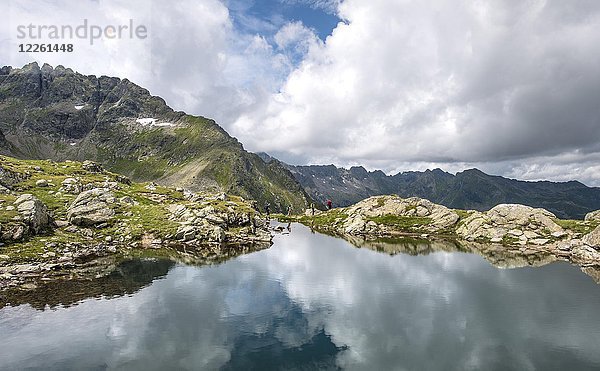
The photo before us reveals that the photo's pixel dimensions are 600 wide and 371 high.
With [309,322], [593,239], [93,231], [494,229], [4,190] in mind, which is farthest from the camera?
[494,229]

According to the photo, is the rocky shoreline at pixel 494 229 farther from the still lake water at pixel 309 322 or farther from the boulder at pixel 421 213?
the still lake water at pixel 309 322

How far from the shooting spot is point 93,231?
10575cm

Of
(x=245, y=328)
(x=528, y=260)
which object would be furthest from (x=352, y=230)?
(x=245, y=328)

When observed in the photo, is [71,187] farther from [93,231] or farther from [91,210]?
[93,231]

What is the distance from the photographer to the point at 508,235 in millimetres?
138500

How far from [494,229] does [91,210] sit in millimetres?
154046

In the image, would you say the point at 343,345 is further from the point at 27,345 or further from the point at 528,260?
the point at 528,260

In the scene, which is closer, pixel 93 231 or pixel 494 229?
pixel 93 231

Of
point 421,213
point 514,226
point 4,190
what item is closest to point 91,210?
point 4,190

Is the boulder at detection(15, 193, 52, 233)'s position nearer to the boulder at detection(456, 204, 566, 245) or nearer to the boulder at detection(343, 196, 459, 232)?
the boulder at detection(343, 196, 459, 232)

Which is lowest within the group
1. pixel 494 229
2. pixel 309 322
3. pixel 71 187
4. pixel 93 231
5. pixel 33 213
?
pixel 309 322

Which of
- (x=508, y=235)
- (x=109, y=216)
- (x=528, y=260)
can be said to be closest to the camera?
(x=528, y=260)

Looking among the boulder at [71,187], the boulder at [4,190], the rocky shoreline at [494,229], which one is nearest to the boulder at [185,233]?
the boulder at [71,187]

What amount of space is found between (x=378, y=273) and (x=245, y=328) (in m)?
47.8
